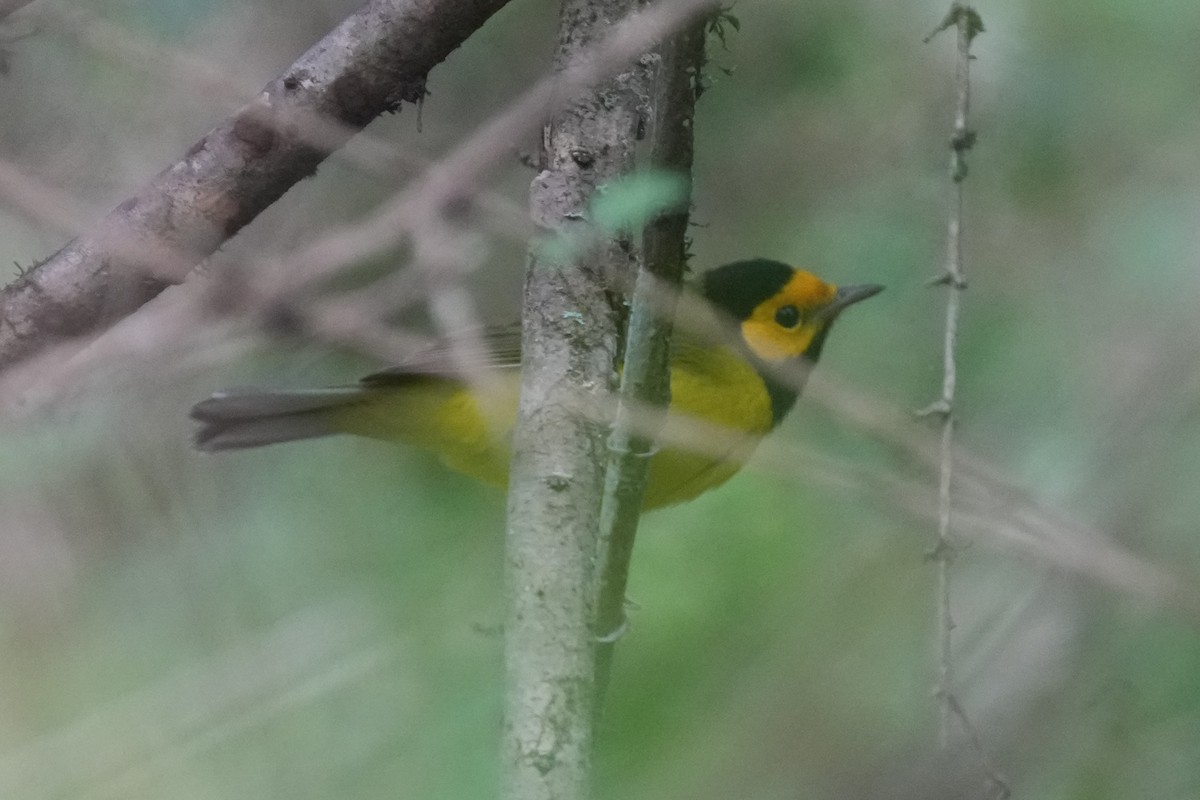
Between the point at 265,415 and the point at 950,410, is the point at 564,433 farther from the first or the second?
the point at 265,415

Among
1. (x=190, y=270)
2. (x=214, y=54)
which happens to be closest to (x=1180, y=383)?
(x=190, y=270)

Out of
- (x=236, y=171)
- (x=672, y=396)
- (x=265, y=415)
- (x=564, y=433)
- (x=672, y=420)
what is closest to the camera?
(x=564, y=433)

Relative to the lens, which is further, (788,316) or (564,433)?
(788,316)

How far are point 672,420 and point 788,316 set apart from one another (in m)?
1.11

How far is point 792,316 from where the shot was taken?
11.8 feet

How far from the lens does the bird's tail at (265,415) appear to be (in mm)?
3133

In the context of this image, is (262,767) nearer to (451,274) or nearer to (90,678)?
(90,678)

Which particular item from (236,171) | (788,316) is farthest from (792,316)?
(236,171)

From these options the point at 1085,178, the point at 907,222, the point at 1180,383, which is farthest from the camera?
the point at 907,222

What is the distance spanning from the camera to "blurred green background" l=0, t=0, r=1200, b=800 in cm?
147

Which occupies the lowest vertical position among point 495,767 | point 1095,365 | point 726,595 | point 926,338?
point 495,767

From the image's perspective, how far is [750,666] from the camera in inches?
65.6

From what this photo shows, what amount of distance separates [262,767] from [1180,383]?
1250 millimetres

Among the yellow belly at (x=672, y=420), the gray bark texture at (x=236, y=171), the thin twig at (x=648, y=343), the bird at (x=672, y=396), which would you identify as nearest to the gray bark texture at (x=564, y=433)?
the thin twig at (x=648, y=343)
